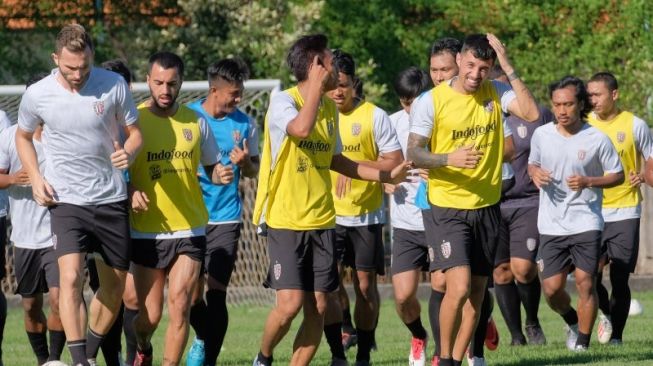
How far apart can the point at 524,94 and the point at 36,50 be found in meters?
18.0

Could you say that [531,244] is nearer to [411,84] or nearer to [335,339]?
[411,84]

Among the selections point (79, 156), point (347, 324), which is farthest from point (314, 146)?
point (347, 324)

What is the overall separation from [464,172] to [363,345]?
2192 millimetres

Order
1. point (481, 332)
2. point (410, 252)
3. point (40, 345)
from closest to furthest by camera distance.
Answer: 1. point (481, 332)
2. point (40, 345)
3. point (410, 252)

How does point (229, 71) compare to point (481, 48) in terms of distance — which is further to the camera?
point (229, 71)

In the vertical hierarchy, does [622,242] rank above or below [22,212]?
below

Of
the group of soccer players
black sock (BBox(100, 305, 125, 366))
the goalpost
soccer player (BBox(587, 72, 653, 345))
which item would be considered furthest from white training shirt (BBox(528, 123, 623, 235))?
the goalpost

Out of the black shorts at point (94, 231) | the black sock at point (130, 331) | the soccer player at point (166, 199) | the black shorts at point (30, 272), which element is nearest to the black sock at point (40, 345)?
the black shorts at point (30, 272)

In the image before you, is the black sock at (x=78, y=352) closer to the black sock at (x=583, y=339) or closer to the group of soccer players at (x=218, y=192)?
the group of soccer players at (x=218, y=192)

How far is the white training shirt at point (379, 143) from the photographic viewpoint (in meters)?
12.4

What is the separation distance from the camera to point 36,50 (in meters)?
27.4

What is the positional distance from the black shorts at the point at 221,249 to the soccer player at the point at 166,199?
1.20 meters

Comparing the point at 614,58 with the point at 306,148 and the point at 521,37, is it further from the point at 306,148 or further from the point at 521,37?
the point at 306,148

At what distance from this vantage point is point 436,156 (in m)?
10.4
